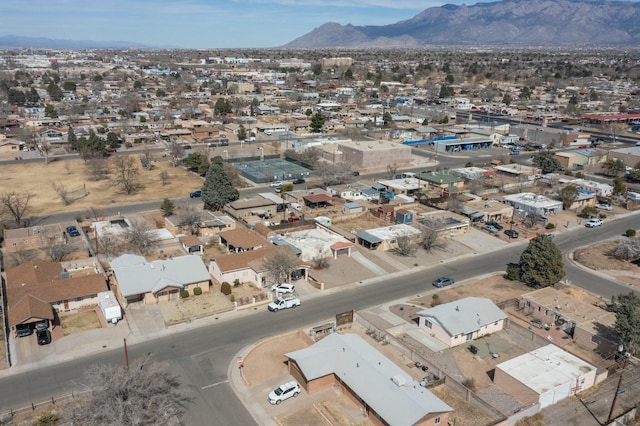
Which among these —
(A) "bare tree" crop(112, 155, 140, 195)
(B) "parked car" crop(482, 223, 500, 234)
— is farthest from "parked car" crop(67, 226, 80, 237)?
(B) "parked car" crop(482, 223, 500, 234)

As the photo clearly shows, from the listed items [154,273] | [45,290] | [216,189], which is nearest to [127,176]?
[216,189]

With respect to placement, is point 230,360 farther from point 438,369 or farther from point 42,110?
point 42,110

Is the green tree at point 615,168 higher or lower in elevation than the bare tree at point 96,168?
higher

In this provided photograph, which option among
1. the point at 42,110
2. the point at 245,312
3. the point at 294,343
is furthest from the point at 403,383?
the point at 42,110

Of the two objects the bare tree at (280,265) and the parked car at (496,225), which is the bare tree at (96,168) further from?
the parked car at (496,225)

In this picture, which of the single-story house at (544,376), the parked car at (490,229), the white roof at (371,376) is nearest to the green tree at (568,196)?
the parked car at (490,229)
